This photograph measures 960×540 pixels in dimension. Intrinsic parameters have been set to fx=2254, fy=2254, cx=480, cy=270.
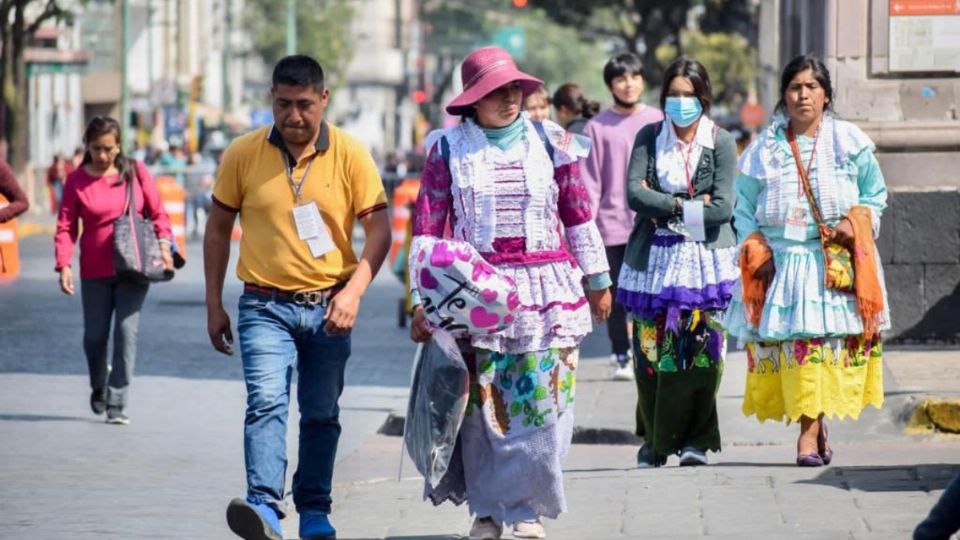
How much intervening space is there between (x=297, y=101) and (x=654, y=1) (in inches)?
1890

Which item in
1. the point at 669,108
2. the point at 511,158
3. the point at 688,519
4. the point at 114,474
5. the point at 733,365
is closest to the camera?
the point at 511,158

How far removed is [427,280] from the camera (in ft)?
24.6

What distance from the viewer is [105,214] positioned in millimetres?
12594

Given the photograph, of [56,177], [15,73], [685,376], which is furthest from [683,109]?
[56,177]

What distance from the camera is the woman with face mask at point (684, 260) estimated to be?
972 centimetres

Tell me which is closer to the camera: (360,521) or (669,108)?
(360,521)

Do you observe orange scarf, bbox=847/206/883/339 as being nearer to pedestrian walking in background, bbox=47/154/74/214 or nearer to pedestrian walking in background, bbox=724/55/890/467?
pedestrian walking in background, bbox=724/55/890/467

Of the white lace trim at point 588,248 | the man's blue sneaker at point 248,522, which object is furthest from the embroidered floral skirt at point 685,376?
the man's blue sneaker at point 248,522

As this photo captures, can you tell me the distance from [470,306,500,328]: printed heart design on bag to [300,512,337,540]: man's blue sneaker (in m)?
1.02

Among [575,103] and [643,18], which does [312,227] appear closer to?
[575,103]

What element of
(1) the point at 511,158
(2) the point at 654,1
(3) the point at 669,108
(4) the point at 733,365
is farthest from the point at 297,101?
(2) the point at 654,1

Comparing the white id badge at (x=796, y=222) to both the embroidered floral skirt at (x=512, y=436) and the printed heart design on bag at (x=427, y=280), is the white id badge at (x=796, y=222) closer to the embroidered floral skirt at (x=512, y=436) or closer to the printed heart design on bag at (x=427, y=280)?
the embroidered floral skirt at (x=512, y=436)

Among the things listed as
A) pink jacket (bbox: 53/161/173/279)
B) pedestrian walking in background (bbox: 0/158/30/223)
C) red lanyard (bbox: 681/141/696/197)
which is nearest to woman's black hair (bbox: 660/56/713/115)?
red lanyard (bbox: 681/141/696/197)

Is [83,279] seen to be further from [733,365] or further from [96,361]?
[733,365]
